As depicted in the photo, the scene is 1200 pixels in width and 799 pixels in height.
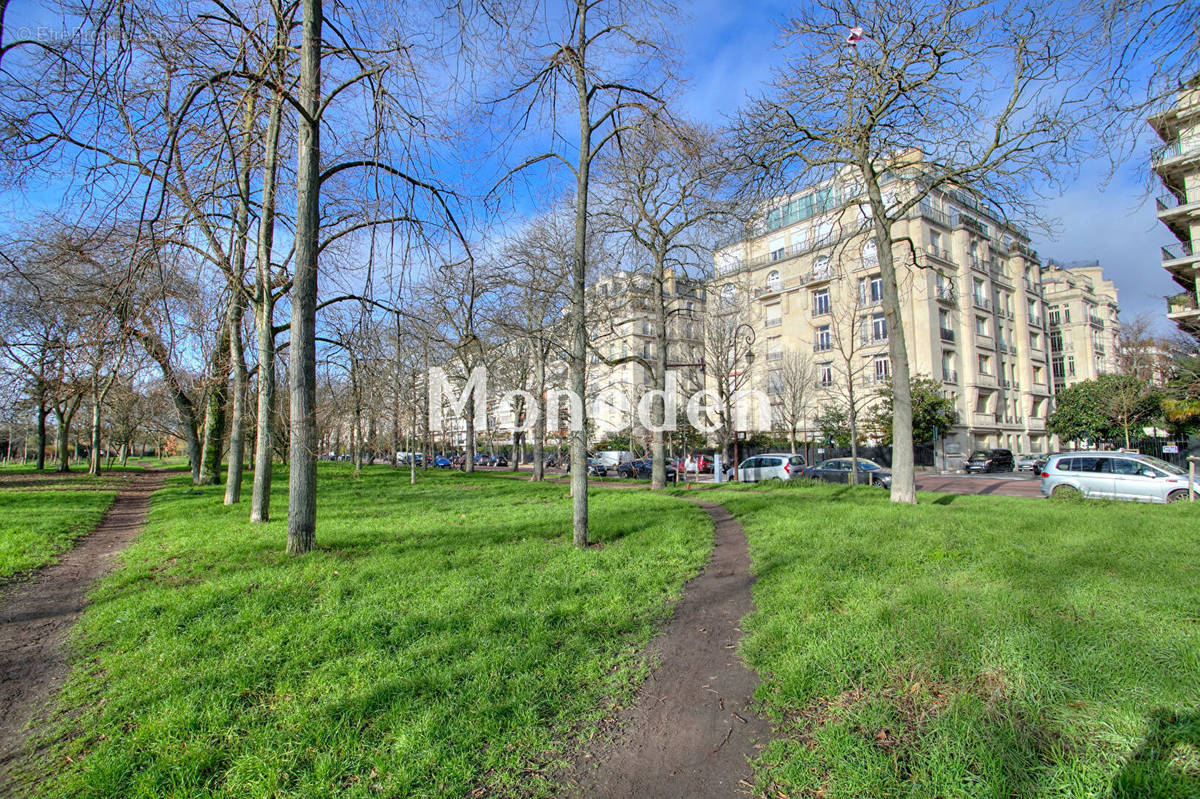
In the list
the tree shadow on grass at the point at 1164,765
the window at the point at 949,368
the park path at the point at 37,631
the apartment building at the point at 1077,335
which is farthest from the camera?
the apartment building at the point at 1077,335

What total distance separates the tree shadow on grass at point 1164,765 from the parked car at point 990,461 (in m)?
38.1

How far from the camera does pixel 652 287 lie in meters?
19.4

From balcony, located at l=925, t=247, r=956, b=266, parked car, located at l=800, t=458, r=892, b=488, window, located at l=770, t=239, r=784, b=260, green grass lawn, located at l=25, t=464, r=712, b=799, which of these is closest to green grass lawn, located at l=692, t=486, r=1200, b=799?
green grass lawn, located at l=25, t=464, r=712, b=799

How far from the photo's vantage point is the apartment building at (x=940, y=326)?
36.1 m

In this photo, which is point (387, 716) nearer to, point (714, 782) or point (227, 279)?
point (714, 782)

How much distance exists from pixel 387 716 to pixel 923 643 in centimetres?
347

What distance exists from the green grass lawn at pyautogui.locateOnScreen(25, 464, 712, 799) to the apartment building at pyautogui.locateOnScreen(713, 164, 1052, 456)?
1076 inches

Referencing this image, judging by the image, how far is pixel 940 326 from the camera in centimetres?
3712

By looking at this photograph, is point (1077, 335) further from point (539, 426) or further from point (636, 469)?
point (539, 426)

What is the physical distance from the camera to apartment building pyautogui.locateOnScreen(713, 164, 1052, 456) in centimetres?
3606

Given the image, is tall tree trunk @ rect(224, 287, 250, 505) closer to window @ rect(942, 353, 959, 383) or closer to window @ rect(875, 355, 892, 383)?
window @ rect(875, 355, 892, 383)

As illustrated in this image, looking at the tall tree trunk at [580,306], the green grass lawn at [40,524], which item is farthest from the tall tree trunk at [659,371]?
the green grass lawn at [40,524]

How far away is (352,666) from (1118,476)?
2019 centimetres

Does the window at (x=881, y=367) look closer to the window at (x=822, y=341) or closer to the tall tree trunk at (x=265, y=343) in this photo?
the window at (x=822, y=341)
